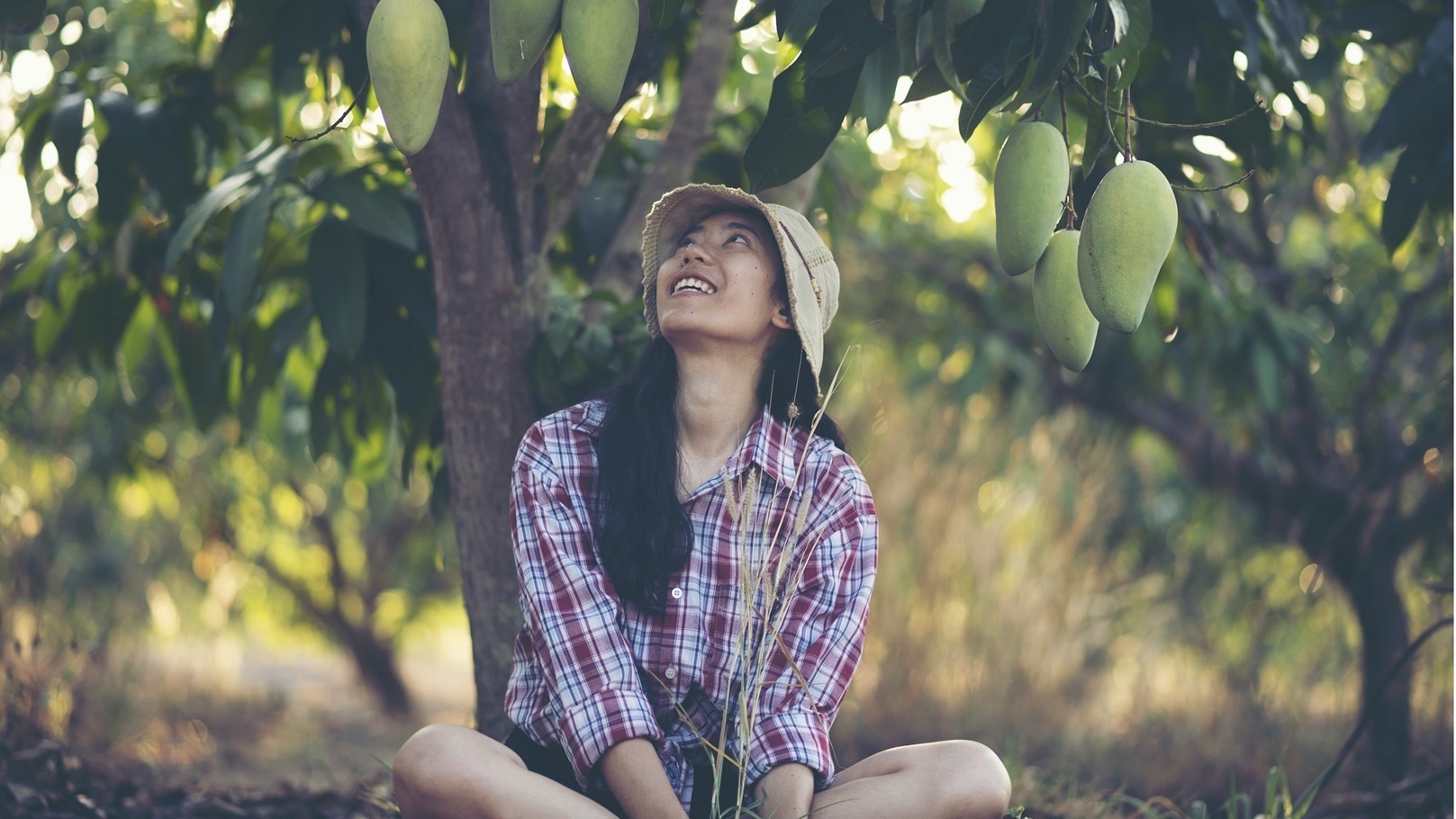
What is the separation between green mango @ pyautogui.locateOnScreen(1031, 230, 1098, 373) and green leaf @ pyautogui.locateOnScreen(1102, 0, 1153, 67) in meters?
0.17

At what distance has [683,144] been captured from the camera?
2014mm

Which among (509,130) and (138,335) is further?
(138,335)

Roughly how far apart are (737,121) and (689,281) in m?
0.73

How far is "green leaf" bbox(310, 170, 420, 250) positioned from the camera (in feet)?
5.85

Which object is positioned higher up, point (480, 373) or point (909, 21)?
point (909, 21)

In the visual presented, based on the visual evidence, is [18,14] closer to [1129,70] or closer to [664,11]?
[664,11]

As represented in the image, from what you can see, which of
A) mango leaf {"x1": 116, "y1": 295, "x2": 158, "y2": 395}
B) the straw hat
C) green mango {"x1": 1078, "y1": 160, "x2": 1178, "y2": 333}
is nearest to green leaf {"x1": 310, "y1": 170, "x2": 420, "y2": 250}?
the straw hat

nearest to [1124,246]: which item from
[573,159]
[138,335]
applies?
[573,159]

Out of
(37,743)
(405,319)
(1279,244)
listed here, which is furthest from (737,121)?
(1279,244)

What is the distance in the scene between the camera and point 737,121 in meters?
2.30

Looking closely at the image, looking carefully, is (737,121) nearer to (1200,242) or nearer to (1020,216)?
(1200,242)

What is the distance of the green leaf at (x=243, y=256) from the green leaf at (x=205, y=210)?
5 cm

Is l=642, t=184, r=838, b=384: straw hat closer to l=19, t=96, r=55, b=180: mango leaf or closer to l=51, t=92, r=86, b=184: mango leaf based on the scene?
l=51, t=92, r=86, b=184: mango leaf

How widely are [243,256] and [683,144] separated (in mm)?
668
